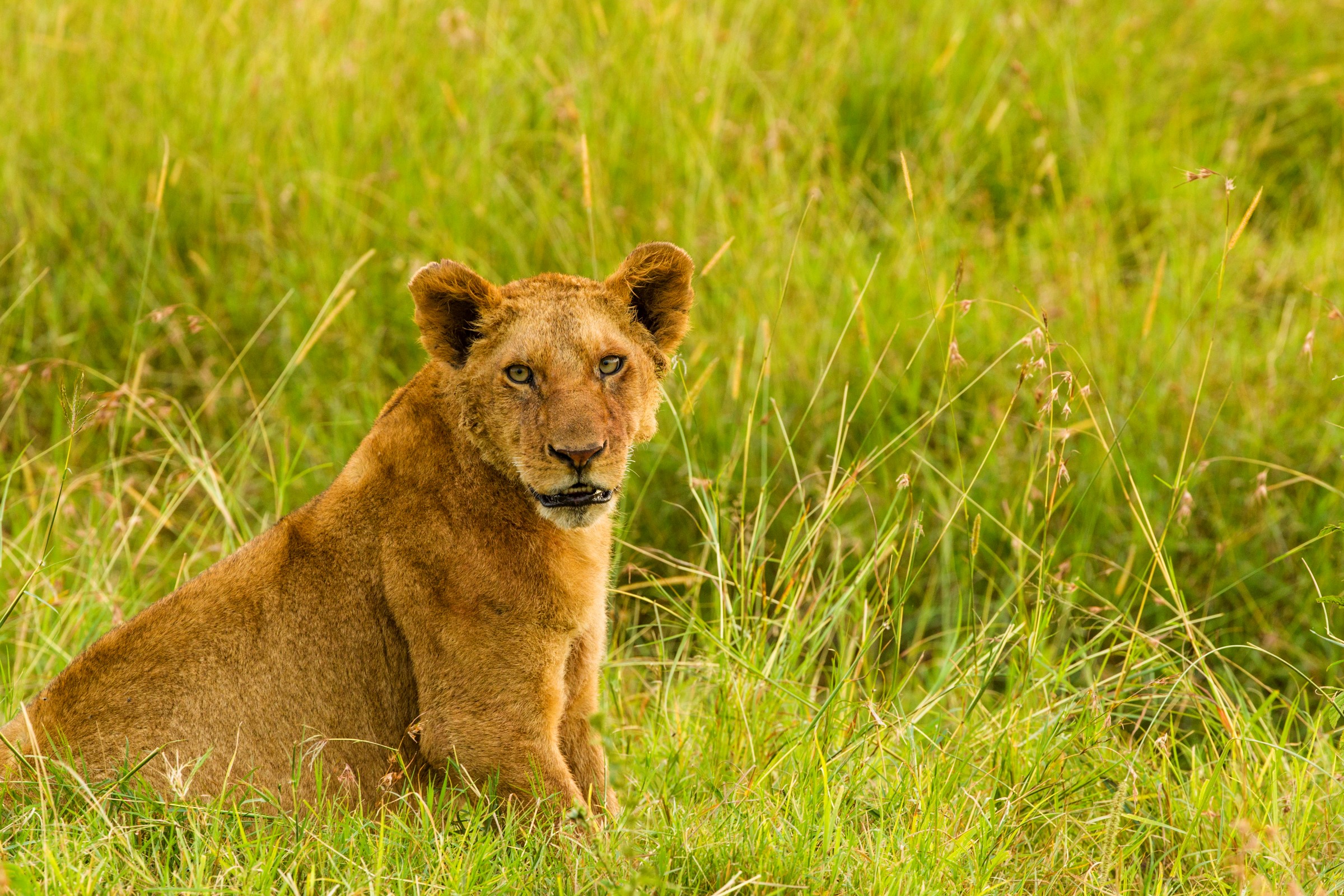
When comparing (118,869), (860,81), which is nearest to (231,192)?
(860,81)

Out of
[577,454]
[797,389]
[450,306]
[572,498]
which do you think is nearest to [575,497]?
[572,498]

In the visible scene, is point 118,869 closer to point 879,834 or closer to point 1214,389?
point 879,834

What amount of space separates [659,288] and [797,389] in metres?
2.14

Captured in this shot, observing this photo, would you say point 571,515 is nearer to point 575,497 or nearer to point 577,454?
point 575,497

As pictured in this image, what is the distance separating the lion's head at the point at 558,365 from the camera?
12.0ft

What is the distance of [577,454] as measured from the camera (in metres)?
3.58

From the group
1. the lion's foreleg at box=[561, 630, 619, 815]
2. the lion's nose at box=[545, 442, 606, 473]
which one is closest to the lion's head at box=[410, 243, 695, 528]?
the lion's nose at box=[545, 442, 606, 473]

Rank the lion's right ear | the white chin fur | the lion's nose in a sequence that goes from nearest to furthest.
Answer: the lion's nose, the white chin fur, the lion's right ear

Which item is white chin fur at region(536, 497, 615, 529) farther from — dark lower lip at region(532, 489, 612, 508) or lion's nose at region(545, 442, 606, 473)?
lion's nose at region(545, 442, 606, 473)

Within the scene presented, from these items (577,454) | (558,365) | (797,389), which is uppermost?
(558,365)

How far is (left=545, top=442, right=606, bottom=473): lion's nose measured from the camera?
3574 millimetres

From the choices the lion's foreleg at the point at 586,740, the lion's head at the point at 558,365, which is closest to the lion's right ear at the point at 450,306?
the lion's head at the point at 558,365

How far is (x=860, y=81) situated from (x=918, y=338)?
2056mm

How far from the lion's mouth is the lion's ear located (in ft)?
2.22
